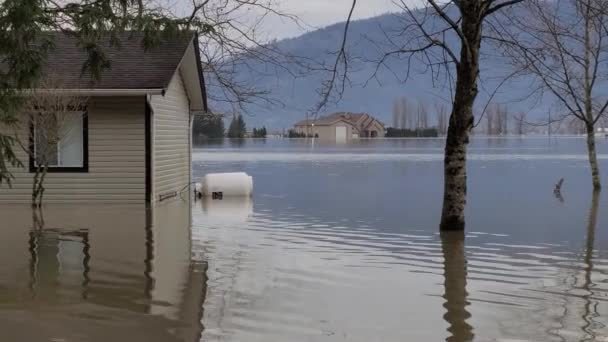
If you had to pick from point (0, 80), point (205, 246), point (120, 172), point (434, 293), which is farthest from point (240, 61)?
point (434, 293)

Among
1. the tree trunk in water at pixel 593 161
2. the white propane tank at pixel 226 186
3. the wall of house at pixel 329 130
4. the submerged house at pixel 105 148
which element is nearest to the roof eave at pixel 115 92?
the submerged house at pixel 105 148

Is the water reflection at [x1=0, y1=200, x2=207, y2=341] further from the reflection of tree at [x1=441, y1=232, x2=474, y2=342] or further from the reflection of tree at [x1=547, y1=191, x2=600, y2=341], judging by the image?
the reflection of tree at [x1=547, y1=191, x2=600, y2=341]

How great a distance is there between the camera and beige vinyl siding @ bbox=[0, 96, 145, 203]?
17.7 meters

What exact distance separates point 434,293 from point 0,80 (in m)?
5.26

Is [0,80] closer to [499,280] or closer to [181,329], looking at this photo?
[181,329]

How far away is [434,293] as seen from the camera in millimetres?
8398

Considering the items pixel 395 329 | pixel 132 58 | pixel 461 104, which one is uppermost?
pixel 132 58

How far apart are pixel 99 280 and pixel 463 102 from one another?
669cm

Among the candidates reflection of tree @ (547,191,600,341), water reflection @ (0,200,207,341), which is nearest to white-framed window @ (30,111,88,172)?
water reflection @ (0,200,207,341)

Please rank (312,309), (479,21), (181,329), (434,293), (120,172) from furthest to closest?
(120,172) → (479,21) → (434,293) → (312,309) → (181,329)

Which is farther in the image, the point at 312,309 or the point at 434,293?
the point at 434,293

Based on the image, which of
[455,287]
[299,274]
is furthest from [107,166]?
[455,287]

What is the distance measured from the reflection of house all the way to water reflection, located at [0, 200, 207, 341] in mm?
134250

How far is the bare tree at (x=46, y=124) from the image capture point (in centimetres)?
1644
